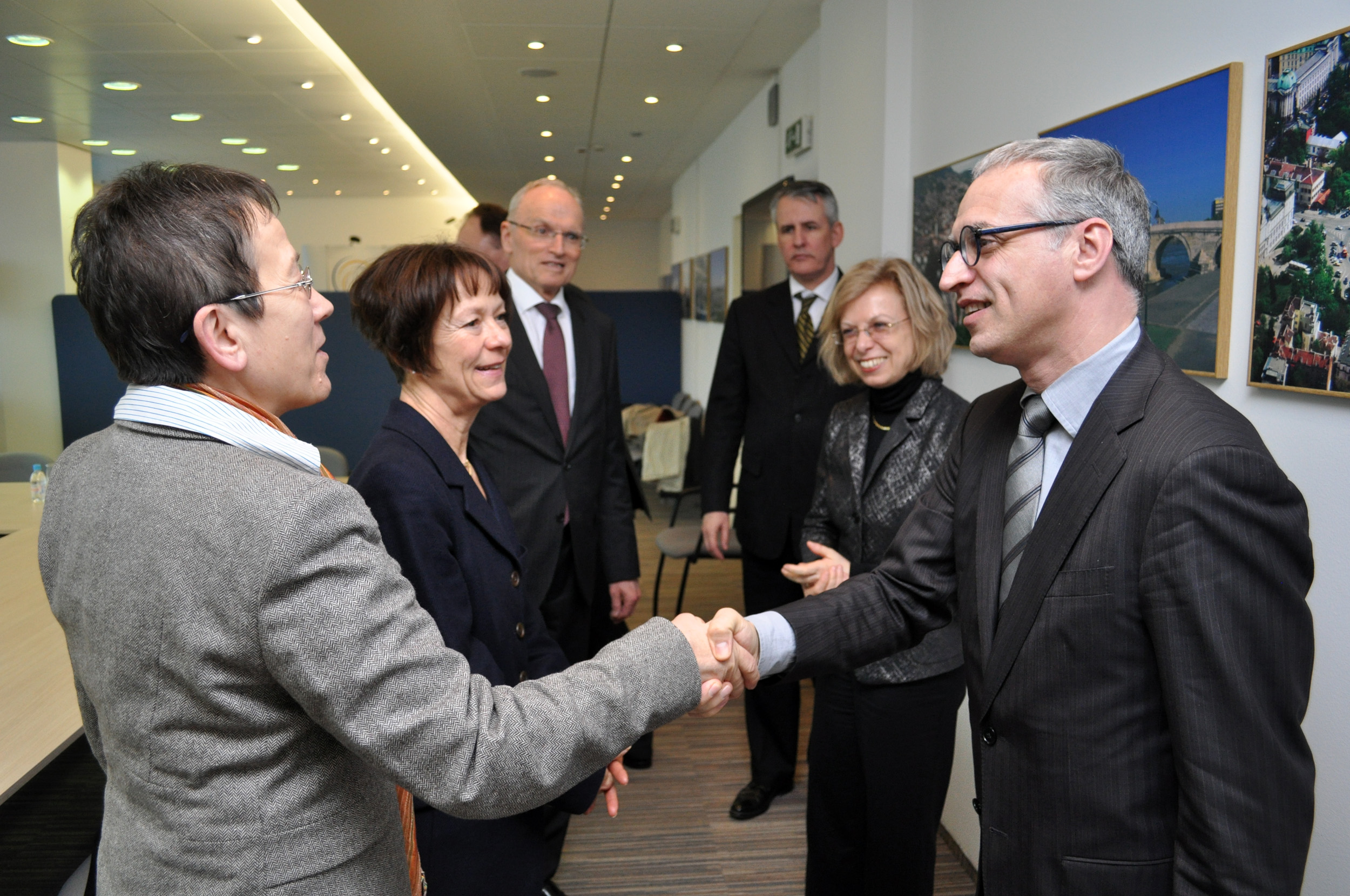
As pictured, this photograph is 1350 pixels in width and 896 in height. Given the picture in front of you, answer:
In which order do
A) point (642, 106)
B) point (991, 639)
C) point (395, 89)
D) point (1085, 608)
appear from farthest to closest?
1. point (642, 106)
2. point (395, 89)
3. point (991, 639)
4. point (1085, 608)

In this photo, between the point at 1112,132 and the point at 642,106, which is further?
the point at 642,106

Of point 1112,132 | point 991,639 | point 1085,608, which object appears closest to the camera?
point 1085,608

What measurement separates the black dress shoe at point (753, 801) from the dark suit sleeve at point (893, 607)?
1.79 m

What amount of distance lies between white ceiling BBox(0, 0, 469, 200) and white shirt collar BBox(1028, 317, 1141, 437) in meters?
3.46

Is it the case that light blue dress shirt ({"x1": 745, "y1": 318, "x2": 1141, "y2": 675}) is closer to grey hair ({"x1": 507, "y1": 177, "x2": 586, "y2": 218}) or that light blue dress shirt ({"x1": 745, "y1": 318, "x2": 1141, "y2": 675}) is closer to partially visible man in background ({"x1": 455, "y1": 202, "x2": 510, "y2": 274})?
grey hair ({"x1": 507, "y1": 177, "x2": 586, "y2": 218})

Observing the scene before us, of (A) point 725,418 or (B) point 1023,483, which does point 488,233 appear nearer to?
(A) point 725,418

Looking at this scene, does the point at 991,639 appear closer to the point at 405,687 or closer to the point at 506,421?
the point at 405,687

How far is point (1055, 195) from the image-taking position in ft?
4.19

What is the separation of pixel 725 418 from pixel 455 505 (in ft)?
6.51

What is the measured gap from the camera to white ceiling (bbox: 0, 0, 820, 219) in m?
5.18

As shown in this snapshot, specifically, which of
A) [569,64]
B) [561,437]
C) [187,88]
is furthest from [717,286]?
[561,437]

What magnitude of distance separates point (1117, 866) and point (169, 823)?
1.18 m

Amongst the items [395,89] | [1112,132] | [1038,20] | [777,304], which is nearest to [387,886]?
[1112,132]

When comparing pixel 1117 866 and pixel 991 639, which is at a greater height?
pixel 991 639
